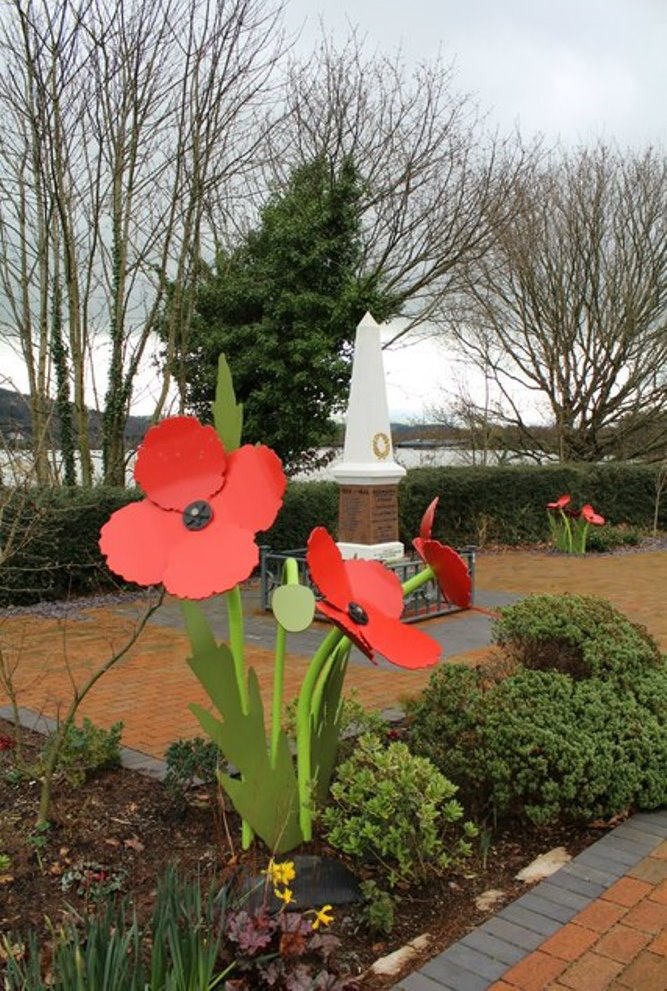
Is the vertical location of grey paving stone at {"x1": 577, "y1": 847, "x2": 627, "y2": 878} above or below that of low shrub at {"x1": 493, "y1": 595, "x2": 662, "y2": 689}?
below

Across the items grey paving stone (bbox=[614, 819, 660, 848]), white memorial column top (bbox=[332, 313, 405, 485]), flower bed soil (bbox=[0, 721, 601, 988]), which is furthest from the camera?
white memorial column top (bbox=[332, 313, 405, 485])

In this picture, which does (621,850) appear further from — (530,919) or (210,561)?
(210,561)

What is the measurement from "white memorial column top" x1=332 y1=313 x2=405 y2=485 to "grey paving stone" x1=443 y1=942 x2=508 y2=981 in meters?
6.77

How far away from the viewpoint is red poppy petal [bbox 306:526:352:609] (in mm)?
2504

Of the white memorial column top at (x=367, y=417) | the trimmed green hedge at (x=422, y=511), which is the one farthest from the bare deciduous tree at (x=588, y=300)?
the white memorial column top at (x=367, y=417)

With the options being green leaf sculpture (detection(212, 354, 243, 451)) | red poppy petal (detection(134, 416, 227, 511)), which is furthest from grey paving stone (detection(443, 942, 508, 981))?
green leaf sculpture (detection(212, 354, 243, 451))

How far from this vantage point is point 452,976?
7.75 feet

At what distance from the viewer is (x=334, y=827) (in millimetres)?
2902

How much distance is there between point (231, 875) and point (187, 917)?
63 centimetres

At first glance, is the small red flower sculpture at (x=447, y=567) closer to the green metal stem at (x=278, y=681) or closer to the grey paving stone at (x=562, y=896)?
the green metal stem at (x=278, y=681)

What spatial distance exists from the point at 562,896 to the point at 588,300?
18737 millimetres

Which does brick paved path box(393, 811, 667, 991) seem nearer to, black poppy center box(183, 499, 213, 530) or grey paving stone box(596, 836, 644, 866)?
grey paving stone box(596, 836, 644, 866)

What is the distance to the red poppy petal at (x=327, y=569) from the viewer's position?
8.21ft

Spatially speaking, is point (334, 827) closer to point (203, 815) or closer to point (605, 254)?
point (203, 815)
